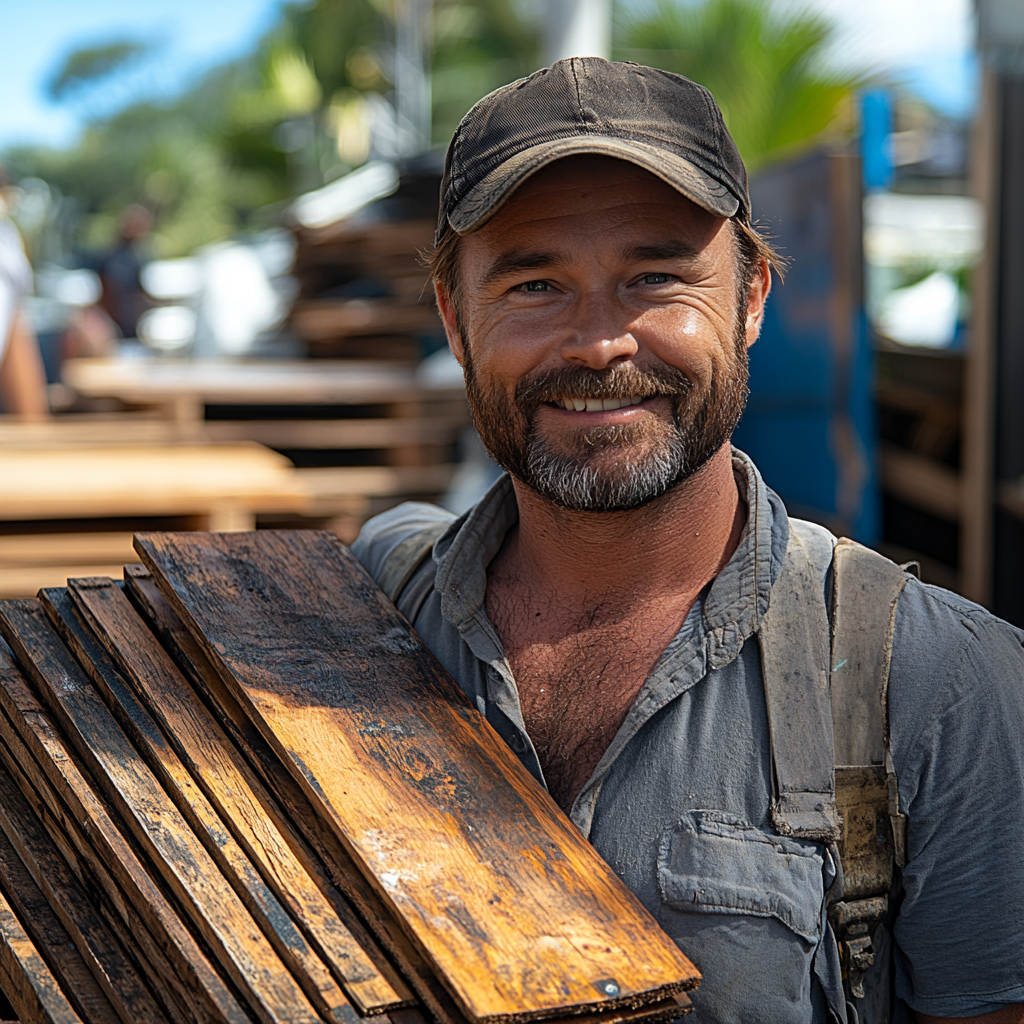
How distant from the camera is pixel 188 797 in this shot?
1708mm

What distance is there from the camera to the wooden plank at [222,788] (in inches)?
58.3

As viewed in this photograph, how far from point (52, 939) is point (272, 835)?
0.35 m

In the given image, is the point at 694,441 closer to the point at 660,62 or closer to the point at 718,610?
the point at 718,610

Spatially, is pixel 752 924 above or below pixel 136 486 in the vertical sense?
above

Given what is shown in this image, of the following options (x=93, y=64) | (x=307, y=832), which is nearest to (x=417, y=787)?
(x=307, y=832)

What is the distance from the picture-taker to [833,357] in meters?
5.76

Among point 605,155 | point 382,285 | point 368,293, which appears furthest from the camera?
point 368,293

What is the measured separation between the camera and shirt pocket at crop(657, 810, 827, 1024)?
1717mm

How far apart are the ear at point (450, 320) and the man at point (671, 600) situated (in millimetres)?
20

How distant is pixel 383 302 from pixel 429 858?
6.47 meters

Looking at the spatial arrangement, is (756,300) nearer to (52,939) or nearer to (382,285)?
(52,939)

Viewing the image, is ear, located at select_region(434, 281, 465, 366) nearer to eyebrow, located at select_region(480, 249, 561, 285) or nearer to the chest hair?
eyebrow, located at select_region(480, 249, 561, 285)

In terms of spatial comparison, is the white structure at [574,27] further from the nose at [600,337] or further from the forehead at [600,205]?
the nose at [600,337]

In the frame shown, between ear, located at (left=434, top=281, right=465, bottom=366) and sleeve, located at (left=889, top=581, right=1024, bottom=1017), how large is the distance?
3.20 ft
